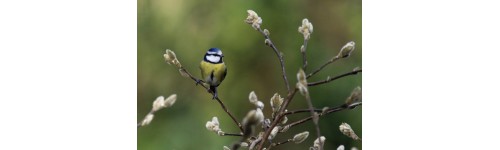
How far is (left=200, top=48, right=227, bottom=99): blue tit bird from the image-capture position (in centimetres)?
87

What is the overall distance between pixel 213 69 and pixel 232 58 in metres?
0.04

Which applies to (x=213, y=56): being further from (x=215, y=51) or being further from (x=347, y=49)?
(x=347, y=49)

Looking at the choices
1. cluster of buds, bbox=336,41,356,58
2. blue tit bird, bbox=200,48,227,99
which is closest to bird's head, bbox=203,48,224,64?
blue tit bird, bbox=200,48,227,99

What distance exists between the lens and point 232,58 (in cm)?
89

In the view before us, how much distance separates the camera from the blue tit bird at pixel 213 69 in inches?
34.1

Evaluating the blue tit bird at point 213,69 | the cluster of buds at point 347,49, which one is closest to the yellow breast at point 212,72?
the blue tit bird at point 213,69

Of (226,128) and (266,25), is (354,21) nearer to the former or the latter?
(266,25)

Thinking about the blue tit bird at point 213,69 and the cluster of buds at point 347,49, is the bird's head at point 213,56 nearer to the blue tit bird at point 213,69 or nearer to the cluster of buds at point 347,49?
the blue tit bird at point 213,69

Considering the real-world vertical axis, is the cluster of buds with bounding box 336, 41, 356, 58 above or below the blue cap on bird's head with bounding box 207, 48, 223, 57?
below

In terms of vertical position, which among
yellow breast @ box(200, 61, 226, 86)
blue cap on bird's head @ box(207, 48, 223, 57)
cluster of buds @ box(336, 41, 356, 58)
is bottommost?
yellow breast @ box(200, 61, 226, 86)

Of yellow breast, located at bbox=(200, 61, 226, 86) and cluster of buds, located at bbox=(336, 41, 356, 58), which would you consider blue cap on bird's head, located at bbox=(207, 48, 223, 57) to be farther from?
cluster of buds, located at bbox=(336, 41, 356, 58)

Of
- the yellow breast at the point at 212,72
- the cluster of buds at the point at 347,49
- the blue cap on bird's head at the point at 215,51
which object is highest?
the blue cap on bird's head at the point at 215,51

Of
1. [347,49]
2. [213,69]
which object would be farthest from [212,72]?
[347,49]

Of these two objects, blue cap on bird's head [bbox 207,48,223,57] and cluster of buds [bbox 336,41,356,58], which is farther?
blue cap on bird's head [bbox 207,48,223,57]
